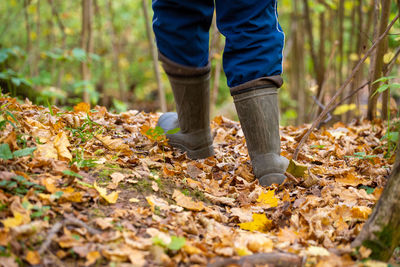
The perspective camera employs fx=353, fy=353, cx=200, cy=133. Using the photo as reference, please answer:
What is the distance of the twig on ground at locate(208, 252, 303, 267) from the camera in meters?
1.14

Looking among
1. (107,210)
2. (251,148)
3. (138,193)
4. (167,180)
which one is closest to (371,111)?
(251,148)

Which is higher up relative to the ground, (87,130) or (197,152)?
(87,130)

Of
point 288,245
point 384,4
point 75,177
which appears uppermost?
point 384,4

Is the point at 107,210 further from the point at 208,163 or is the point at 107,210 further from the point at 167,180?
the point at 208,163

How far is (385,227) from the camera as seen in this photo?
1.16m

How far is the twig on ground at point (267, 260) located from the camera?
1.14 m

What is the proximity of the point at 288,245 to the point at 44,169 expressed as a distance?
1.02 meters

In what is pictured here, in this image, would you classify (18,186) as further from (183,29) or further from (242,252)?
(183,29)

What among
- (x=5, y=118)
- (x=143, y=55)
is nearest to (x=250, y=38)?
(x=5, y=118)

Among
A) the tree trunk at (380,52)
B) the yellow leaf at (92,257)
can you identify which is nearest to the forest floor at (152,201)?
the yellow leaf at (92,257)

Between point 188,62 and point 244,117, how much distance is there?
0.45m

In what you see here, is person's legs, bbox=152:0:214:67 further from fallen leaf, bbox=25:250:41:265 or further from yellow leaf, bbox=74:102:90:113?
A: fallen leaf, bbox=25:250:41:265

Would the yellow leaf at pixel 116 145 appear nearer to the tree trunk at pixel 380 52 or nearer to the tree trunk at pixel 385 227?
the tree trunk at pixel 385 227

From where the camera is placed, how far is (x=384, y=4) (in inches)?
101
